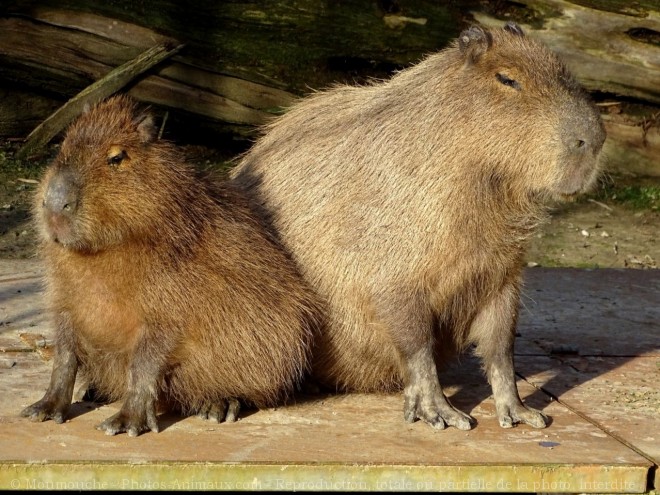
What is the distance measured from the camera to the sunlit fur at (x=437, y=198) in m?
4.01

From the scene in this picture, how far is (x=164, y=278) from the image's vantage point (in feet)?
12.5

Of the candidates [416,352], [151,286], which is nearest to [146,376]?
[151,286]

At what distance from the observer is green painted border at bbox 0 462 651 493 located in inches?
135

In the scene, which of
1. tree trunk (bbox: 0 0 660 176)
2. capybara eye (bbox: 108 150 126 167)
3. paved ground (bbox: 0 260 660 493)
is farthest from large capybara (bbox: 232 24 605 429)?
tree trunk (bbox: 0 0 660 176)

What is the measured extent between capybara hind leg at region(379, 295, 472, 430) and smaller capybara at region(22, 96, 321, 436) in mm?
307

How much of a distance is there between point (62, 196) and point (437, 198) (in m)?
1.25

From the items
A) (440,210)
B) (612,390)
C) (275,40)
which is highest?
(440,210)

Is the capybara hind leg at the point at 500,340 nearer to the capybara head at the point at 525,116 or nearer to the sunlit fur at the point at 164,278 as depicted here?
the capybara head at the point at 525,116

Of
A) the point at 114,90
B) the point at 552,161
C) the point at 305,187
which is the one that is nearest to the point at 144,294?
the point at 305,187

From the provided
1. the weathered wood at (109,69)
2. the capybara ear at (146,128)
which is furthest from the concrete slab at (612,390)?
the weathered wood at (109,69)

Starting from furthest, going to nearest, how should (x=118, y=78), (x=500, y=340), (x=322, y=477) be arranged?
(x=118, y=78) → (x=500, y=340) → (x=322, y=477)

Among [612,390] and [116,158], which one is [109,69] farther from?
[612,390]

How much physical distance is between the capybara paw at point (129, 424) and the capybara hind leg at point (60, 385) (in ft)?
0.63

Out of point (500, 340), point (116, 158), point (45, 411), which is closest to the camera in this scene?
point (116, 158)
